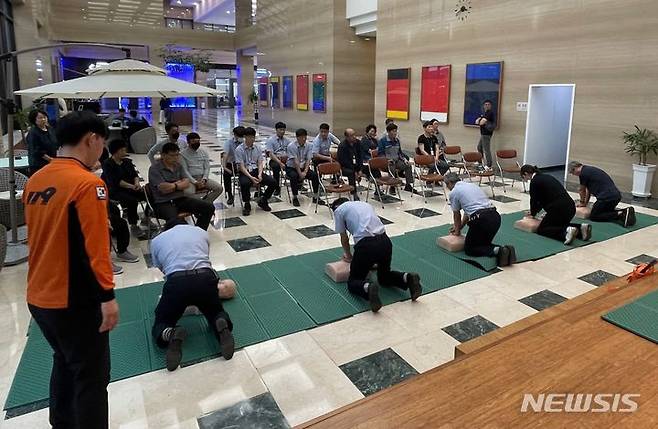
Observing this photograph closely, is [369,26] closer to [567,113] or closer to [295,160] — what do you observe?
[567,113]

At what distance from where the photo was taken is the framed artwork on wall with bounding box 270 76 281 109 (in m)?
19.1

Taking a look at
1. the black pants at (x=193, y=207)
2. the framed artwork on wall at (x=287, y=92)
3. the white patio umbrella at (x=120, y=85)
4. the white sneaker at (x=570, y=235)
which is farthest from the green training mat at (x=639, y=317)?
the framed artwork on wall at (x=287, y=92)

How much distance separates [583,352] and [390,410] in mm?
1031

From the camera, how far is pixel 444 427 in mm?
1724

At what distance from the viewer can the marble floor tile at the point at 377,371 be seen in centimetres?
280

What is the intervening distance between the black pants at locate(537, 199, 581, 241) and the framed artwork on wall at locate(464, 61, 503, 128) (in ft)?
15.5

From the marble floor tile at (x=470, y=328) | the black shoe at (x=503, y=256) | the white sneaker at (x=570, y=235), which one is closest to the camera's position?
the marble floor tile at (x=470, y=328)

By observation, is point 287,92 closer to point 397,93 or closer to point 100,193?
point 397,93

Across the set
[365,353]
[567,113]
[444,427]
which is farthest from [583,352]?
[567,113]

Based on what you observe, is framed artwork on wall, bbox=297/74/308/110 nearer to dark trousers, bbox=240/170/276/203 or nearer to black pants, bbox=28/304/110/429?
dark trousers, bbox=240/170/276/203

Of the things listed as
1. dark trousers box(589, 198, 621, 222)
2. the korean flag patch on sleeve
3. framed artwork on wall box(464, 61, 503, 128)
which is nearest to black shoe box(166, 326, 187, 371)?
the korean flag patch on sleeve

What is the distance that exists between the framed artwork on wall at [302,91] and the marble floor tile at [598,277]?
13.8 m

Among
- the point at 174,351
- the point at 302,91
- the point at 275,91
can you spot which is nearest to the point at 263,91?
the point at 275,91

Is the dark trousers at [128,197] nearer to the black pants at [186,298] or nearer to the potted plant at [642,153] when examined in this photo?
the black pants at [186,298]
